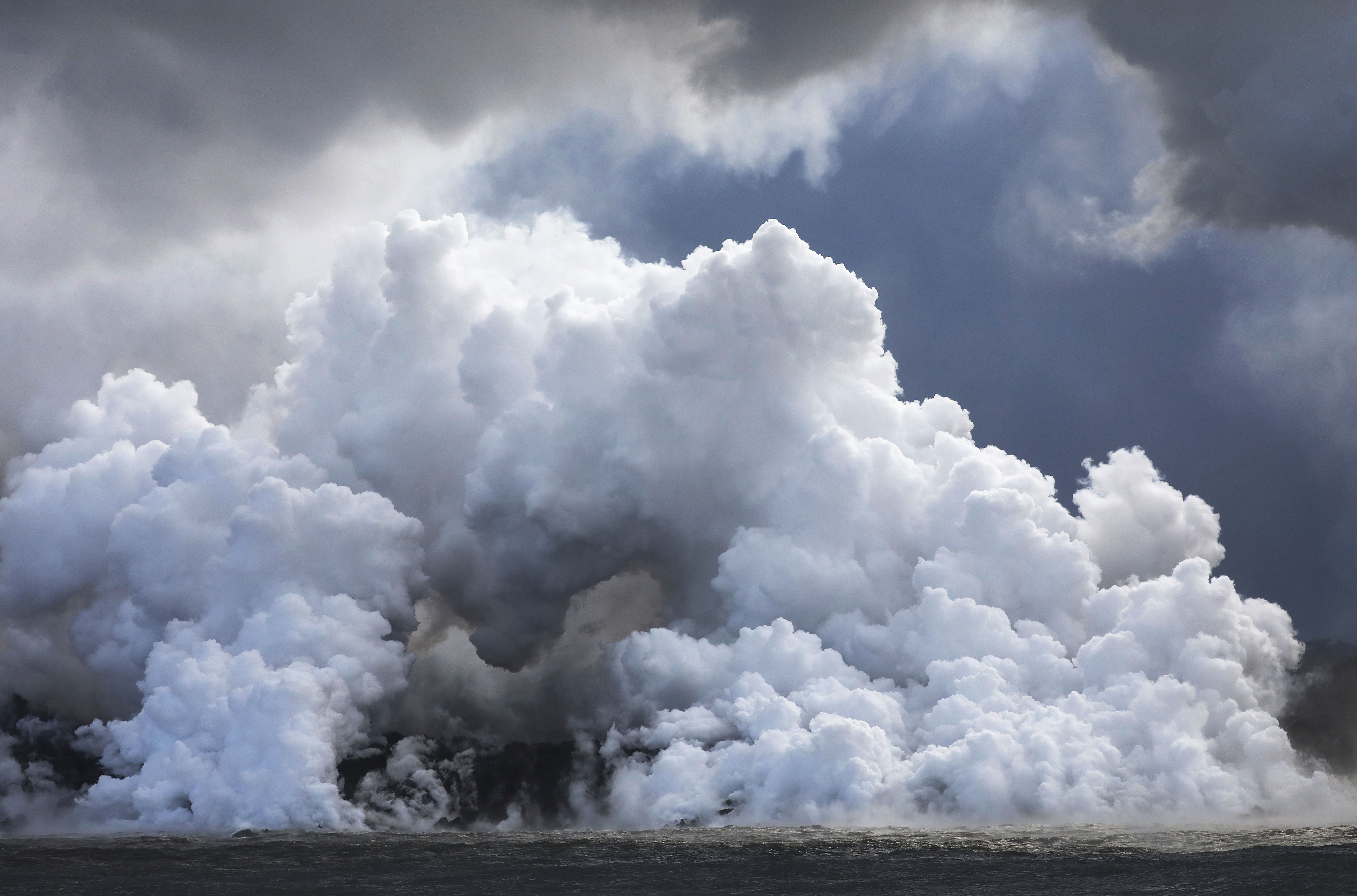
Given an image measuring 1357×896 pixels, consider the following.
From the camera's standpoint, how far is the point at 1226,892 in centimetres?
9494

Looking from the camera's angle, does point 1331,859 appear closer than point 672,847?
Yes

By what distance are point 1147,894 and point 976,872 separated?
2081cm

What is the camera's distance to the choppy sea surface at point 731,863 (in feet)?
340

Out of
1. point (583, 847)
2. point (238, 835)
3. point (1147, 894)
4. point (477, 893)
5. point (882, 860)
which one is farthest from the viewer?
point (238, 835)

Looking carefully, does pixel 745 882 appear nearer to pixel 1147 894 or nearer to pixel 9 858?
pixel 1147 894

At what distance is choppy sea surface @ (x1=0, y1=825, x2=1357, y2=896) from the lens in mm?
103688

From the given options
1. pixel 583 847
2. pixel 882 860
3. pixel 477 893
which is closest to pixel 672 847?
pixel 583 847

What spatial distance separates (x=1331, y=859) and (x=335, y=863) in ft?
318

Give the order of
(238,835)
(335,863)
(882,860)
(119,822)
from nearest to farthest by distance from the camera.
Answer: (882,860)
(335,863)
(238,835)
(119,822)

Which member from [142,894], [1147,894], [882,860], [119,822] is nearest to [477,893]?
[142,894]

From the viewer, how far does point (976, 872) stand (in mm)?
111500

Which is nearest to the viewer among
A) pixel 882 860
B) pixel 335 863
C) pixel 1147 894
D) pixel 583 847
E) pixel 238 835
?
pixel 1147 894

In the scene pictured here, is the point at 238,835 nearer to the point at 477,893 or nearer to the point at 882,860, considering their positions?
the point at 477,893

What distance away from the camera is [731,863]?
121250 millimetres
